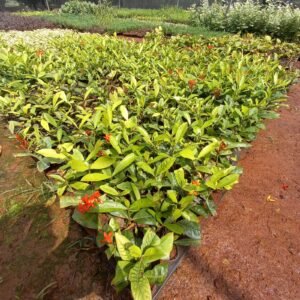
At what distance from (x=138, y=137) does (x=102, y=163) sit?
0.36m

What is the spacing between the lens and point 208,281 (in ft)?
5.39

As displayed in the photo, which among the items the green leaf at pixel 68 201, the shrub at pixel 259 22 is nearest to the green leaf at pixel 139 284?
the green leaf at pixel 68 201

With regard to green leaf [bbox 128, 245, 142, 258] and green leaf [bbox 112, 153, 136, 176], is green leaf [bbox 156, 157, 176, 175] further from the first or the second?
green leaf [bbox 128, 245, 142, 258]

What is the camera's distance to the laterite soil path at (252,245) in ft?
5.29

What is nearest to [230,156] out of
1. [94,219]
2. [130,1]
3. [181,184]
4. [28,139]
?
[181,184]

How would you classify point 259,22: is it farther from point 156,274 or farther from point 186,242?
point 156,274

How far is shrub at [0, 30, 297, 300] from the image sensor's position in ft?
4.80

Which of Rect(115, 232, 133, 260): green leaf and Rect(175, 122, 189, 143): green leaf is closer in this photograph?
Rect(115, 232, 133, 260): green leaf

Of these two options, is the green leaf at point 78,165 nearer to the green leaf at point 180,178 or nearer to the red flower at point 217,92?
the green leaf at point 180,178

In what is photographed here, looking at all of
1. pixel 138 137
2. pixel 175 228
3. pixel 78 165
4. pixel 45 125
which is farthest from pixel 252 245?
pixel 45 125

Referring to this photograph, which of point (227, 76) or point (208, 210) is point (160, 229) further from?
point (227, 76)

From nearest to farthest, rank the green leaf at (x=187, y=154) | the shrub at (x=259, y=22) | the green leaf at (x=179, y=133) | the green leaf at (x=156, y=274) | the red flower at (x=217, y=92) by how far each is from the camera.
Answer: the green leaf at (x=156, y=274) → the green leaf at (x=187, y=154) → the green leaf at (x=179, y=133) → the red flower at (x=217, y=92) → the shrub at (x=259, y=22)

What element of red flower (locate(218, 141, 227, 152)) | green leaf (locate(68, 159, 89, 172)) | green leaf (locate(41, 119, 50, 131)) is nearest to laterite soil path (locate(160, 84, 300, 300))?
red flower (locate(218, 141, 227, 152))

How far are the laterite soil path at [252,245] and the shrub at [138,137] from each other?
27cm
